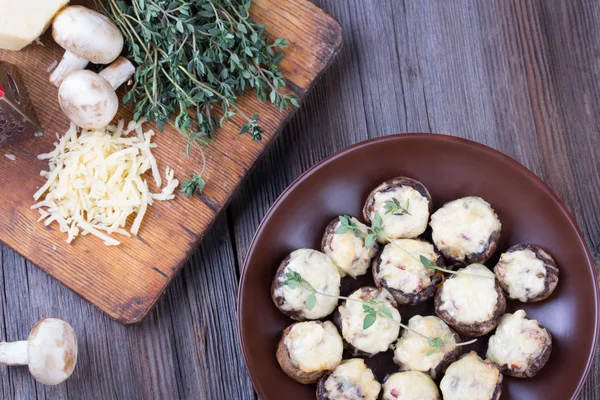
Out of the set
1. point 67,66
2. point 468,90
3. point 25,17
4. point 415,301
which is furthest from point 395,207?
point 25,17

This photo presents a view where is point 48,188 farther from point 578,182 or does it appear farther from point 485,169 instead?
point 578,182

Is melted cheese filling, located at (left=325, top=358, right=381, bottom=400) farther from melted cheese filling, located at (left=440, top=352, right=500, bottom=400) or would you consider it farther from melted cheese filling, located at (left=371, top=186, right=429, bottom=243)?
melted cheese filling, located at (left=371, top=186, right=429, bottom=243)

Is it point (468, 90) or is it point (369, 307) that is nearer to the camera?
point (369, 307)

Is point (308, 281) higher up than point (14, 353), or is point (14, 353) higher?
point (308, 281)

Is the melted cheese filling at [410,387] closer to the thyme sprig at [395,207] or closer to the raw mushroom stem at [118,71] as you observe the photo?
the thyme sprig at [395,207]

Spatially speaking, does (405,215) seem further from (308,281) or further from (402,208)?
(308,281)

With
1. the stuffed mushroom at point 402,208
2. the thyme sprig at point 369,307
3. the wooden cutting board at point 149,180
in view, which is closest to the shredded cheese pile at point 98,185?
the wooden cutting board at point 149,180

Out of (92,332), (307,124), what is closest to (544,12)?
(307,124)
